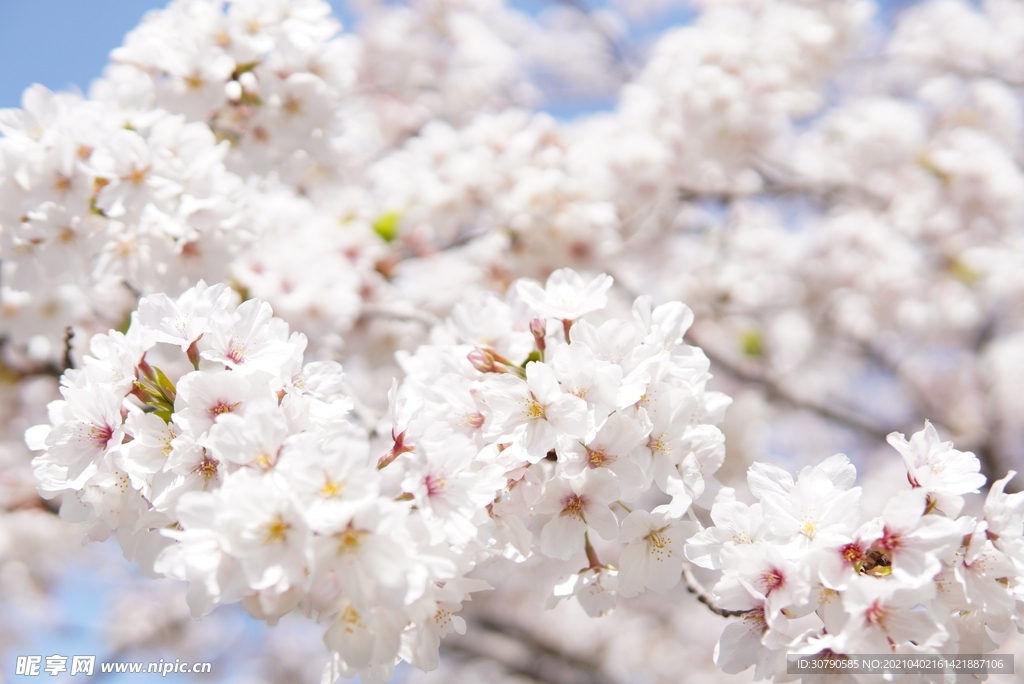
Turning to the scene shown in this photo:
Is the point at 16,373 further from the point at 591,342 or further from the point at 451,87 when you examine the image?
the point at 451,87

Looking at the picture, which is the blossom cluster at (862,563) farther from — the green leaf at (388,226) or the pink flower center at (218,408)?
the green leaf at (388,226)

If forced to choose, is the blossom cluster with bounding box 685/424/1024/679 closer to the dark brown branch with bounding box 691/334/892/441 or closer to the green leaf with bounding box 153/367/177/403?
the green leaf with bounding box 153/367/177/403

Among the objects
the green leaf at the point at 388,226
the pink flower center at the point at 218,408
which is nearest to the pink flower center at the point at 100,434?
the pink flower center at the point at 218,408

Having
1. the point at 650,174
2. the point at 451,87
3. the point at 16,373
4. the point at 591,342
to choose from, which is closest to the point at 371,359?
the point at 16,373

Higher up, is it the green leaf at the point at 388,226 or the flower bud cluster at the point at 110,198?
the flower bud cluster at the point at 110,198

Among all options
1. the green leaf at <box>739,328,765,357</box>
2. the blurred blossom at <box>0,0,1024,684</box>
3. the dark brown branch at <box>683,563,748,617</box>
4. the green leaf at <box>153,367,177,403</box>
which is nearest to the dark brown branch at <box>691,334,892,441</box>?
the blurred blossom at <box>0,0,1024,684</box>
